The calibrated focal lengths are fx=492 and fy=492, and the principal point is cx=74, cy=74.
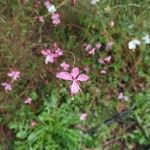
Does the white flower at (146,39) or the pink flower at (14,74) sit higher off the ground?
the white flower at (146,39)

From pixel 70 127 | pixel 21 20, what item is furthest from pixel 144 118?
pixel 21 20

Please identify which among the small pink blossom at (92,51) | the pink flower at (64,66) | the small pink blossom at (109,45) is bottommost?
the pink flower at (64,66)

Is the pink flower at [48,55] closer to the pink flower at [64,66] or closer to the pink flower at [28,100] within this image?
the pink flower at [64,66]

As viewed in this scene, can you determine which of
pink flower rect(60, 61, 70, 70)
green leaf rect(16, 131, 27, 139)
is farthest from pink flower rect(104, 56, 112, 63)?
green leaf rect(16, 131, 27, 139)

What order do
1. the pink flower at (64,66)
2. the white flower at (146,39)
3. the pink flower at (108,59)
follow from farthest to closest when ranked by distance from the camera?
the pink flower at (108,59) < the white flower at (146,39) < the pink flower at (64,66)

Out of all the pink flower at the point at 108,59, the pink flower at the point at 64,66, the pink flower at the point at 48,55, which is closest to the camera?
the pink flower at the point at 48,55

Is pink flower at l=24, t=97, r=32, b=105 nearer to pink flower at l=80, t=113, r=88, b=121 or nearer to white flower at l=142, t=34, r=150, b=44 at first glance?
pink flower at l=80, t=113, r=88, b=121

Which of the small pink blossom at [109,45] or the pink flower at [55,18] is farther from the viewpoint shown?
the small pink blossom at [109,45]

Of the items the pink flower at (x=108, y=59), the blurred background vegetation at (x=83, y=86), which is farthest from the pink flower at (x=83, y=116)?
the pink flower at (x=108, y=59)

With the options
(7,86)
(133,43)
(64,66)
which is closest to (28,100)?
(7,86)

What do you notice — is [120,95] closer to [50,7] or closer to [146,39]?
[146,39]

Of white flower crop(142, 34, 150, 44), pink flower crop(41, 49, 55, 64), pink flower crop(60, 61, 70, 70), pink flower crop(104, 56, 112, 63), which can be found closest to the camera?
→ pink flower crop(41, 49, 55, 64)

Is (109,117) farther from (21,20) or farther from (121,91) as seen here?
(21,20)
